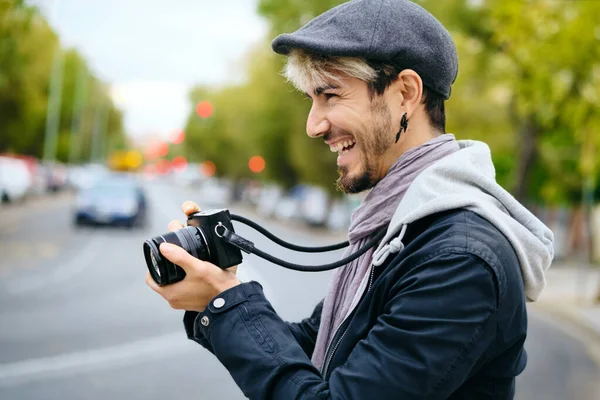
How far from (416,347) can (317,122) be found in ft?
1.94

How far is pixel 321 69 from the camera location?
1502 millimetres

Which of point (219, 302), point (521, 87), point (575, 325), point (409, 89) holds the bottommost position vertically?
point (575, 325)

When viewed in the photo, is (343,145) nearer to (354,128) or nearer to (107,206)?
(354,128)

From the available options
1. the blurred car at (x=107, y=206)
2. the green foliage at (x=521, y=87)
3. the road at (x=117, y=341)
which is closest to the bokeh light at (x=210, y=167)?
the green foliage at (x=521, y=87)

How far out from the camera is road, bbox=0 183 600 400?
5.82 meters

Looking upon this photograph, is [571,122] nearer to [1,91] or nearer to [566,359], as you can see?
[566,359]

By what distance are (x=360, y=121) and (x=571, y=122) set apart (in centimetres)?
1108

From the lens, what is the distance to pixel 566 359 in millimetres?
7840

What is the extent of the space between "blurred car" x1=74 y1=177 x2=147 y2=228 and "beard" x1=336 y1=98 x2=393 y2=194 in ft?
68.5

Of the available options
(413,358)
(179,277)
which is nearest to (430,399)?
(413,358)

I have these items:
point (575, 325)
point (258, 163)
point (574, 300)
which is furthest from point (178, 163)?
point (575, 325)

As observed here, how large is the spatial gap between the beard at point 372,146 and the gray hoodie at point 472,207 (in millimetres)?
148

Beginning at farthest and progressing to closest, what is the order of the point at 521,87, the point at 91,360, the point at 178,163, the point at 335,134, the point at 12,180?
the point at 178,163
the point at 12,180
the point at 521,87
the point at 91,360
the point at 335,134

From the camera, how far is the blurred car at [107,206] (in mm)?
21578
